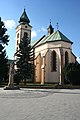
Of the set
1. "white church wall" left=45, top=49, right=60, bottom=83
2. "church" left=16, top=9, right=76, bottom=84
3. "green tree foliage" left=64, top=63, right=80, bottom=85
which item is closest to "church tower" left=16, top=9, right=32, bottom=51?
"church" left=16, top=9, right=76, bottom=84

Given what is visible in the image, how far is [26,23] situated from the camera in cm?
6016

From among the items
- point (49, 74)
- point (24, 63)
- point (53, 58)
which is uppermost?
point (53, 58)

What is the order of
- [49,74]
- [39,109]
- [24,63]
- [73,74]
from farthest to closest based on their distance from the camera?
[49,74] → [24,63] → [73,74] → [39,109]

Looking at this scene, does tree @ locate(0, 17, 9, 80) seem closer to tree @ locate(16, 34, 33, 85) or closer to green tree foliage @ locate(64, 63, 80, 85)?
tree @ locate(16, 34, 33, 85)

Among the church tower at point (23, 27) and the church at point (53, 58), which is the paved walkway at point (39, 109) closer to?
the church at point (53, 58)

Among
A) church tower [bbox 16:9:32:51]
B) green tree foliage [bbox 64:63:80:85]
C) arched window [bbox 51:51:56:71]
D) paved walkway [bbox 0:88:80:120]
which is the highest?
church tower [bbox 16:9:32:51]

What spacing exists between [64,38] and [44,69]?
8438mm

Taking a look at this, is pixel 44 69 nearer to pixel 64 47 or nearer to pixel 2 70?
pixel 64 47

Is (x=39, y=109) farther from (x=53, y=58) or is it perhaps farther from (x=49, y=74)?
(x=53, y=58)

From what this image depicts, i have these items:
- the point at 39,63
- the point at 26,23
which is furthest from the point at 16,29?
the point at 39,63

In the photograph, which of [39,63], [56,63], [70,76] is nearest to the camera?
[70,76]

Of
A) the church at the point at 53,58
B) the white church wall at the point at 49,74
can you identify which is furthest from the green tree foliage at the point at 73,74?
the white church wall at the point at 49,74

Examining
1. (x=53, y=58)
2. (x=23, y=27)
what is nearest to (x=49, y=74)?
(x=53, y=58)

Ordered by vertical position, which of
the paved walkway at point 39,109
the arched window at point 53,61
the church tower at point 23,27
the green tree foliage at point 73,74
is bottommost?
the paved walkway at point 39,109
